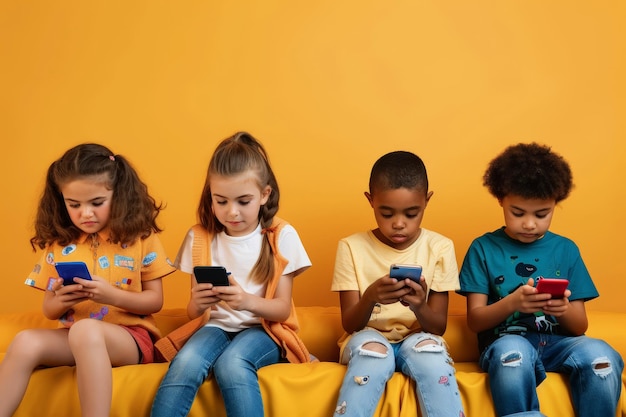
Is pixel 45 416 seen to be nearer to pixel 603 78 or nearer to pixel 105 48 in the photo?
pixel 105 48

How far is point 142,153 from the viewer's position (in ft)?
13.6

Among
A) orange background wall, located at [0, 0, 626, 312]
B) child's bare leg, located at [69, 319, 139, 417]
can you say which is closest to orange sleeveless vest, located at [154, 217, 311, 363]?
child's bare leg, located at [69, 319, 139, 417]

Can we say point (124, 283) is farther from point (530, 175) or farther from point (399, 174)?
point (530, 175)

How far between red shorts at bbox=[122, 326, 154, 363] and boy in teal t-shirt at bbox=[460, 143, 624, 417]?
3.89 feet

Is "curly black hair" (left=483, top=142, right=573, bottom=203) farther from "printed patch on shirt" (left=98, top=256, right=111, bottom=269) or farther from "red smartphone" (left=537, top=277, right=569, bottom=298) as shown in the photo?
"printed patch on shirt" (left=98, top=256, right=111, bottom=269)

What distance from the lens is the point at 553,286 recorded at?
9.12 feet

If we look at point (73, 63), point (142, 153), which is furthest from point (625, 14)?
point (73, 63)

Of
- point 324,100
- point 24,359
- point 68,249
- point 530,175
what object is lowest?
point 24,359

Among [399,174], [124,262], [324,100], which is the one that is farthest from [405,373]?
[324,100]

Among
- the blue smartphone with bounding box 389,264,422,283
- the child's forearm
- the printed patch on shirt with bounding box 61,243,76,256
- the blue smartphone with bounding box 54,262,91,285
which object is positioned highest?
the printed patch on shirt with bounding box 61,243,76,256

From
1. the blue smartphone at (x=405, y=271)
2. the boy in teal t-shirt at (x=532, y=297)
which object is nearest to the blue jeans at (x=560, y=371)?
the boy in teal t-shirt at (x=532, y=297)

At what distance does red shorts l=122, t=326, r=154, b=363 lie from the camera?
9.87 feet

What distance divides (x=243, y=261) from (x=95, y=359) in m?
0.67

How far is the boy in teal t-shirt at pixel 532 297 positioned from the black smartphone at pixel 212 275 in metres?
0.94
